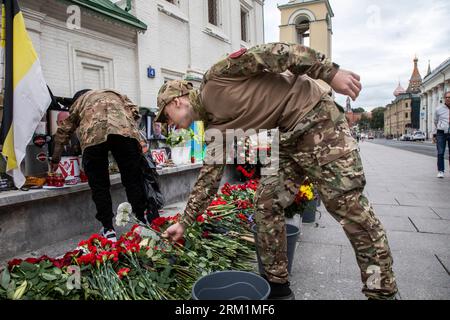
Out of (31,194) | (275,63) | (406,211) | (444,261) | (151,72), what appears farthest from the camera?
(151,72)

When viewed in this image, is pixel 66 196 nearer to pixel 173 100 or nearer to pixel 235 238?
pixel 235 238

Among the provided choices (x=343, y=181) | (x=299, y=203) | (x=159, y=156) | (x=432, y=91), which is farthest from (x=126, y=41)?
(x=432, y=91)

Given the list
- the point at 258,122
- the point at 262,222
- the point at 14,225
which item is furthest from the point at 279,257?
the point at 14,225

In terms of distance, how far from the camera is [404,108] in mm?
98062

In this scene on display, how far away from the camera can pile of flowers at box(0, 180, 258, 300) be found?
2031 millimetres

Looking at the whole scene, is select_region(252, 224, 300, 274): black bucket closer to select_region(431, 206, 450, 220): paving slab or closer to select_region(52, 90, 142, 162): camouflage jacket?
select_region(52, 90, 142, 162): camouflage jacket

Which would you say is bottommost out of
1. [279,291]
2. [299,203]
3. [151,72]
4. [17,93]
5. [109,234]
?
[279,291]

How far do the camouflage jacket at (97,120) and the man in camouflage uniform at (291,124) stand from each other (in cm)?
148

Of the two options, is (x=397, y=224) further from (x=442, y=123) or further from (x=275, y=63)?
(x=442, y=123)

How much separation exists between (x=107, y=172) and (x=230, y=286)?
224 cm

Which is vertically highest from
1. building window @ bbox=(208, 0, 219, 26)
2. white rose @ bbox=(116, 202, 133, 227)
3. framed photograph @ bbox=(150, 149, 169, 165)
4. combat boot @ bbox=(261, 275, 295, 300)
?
building window @ bbox=(208, 0, 219, 26)

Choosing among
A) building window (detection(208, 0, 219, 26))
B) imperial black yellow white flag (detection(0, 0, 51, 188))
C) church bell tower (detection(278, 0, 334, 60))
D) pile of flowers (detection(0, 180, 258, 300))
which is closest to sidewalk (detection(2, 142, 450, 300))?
pile of flowers (detection(0, 180, 258, 300))

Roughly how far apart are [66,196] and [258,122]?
2.74 metres

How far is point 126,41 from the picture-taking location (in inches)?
258
